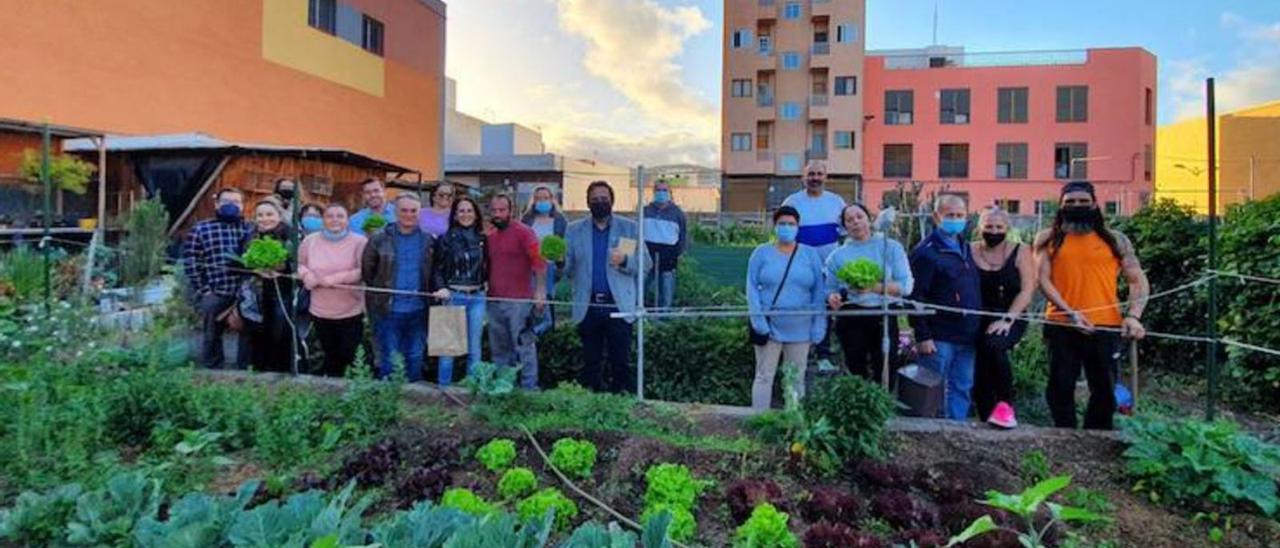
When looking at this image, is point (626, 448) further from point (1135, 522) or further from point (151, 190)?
point (151, 190)

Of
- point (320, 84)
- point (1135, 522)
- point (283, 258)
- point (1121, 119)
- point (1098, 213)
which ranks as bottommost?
point (1135, 522)

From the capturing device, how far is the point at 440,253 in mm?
5422

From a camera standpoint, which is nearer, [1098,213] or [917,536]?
[917,536]

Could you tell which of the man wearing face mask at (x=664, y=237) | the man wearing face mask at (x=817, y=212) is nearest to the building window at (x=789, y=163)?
the man wearing face mask at (x=664, y=237)

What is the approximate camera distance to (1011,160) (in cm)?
4022

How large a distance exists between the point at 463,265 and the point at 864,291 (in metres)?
2.63

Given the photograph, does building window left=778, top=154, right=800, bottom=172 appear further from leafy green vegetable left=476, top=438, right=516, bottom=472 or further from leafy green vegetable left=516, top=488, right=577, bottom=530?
leafy green vegetable left=516, top=488, right=577, bottom=530

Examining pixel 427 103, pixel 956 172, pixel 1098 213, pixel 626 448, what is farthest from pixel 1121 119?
pixel 626 448

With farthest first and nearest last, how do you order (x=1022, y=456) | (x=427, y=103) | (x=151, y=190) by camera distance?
(x=427, y=103) → (x=151, y=190) → (x=1022, y=456)

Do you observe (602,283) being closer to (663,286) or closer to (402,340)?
(402,340)

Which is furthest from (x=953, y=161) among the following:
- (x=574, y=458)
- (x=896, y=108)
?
(x=574, y=458)

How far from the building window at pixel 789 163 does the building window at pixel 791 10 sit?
7112 mm

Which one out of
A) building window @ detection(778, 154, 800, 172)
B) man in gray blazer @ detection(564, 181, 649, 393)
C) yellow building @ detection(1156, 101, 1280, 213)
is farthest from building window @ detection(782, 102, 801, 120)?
man in gray blazer @ detection(564, 181, 649, 393)

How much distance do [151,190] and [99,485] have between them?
12.7 m
